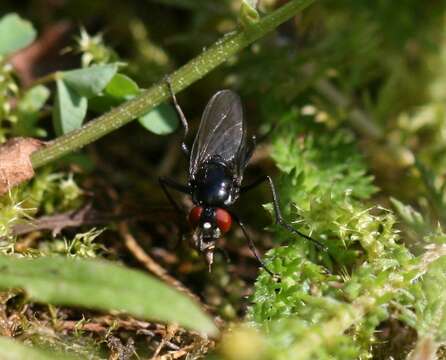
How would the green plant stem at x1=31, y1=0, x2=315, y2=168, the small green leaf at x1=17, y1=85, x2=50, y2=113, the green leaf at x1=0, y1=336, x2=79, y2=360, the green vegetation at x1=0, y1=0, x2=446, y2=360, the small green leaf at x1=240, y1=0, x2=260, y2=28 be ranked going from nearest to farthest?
the green leaf at x1=0, y1=336, x2=79, y2=360 → the green vegetation at x1=0, y1=0, x2=446, y2=360 → the small green leaf at x1=240, y1=0, x2=260, y2=28 → the green plant stem at x1=31, y1=0, x2=315, y2=168 → the small green leaf at x1=17, y1=85, x2=50, y2=113

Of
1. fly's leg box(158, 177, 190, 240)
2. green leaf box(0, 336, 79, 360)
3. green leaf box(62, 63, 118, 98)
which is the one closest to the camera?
green leaf box(0, 336, 79, 360)

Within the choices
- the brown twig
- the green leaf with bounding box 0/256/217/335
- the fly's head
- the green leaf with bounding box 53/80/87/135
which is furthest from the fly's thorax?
the green leaf with bounding box 0/256/217/335

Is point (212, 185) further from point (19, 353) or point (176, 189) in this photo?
point (19, 353)

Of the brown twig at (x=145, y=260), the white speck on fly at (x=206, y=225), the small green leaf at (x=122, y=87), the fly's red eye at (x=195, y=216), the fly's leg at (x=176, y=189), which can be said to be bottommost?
the brown twig at (x=145, y=260)

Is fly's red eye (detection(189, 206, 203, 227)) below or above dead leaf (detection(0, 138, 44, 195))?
below

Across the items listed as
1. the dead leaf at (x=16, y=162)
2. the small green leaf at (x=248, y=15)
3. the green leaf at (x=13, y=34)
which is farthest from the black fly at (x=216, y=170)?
the green leaf at (x=13, y=34)

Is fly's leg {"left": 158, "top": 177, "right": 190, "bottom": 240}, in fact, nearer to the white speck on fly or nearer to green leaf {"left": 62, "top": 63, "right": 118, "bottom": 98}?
the white speck on fly

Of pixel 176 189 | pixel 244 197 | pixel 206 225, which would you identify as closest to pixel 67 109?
pixel 176 189

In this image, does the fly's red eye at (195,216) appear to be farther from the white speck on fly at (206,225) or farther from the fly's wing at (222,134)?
the fly's wing at (222,134)
